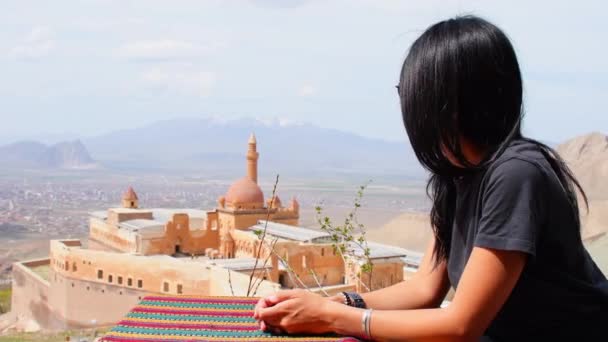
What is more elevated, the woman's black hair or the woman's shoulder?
the woman's black hair

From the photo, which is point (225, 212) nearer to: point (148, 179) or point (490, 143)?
point (490, 143)

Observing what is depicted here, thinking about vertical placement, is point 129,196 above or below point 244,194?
below

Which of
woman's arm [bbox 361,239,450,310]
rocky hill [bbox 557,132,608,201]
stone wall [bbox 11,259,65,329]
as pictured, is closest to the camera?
woman's arm [bbox 361,239,450,310]

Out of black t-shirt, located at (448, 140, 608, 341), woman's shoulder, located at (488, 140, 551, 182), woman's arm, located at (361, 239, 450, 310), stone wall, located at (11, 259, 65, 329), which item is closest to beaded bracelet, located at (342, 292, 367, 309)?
woman's arm, located at (361, 239, 450, 310)

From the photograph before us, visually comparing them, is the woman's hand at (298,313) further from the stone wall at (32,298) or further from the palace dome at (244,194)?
the palace dome at (244,194)

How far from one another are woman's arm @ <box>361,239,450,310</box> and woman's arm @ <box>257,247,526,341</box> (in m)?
0.44

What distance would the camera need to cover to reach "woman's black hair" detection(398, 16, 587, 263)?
203 cm

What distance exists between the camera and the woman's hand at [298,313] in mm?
2113

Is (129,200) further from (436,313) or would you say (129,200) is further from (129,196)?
(436,313)

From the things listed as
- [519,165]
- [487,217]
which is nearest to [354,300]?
[487,217]

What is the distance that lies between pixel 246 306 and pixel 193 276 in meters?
16.6

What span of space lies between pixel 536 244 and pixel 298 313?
713mm

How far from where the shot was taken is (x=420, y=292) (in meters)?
2.56

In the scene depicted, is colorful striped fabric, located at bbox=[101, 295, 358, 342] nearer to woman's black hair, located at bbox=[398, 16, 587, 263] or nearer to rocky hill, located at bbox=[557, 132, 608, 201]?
woman's black hair, located at bbox=[398, 16, 587, 263]
